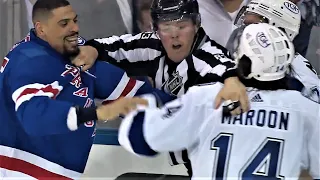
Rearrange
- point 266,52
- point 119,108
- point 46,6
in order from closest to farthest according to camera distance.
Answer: point 266,52
point 119,108
point 46,6

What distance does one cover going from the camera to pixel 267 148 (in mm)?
1187

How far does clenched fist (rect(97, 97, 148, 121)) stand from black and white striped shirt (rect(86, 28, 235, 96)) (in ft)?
0.74

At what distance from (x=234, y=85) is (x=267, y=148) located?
0.51ft

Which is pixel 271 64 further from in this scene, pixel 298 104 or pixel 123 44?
pixel 123 44

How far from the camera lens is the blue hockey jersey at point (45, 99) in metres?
1.36

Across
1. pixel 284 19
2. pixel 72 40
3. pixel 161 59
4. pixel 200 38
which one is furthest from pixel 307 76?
pixel 72 40

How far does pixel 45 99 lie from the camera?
1328 millimetres

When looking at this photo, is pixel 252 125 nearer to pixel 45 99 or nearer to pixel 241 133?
pixel 241 133

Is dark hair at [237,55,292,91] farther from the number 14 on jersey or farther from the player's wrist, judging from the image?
the player's wrist

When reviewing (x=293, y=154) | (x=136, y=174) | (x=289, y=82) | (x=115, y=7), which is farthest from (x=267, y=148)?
(x=115, y=7)

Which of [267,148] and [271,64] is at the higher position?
[271,64]

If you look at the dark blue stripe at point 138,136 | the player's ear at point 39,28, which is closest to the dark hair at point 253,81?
the dark blue stripe at point 138,136

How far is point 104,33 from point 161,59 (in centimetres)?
23

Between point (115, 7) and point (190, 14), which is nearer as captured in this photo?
point (190, 14)
